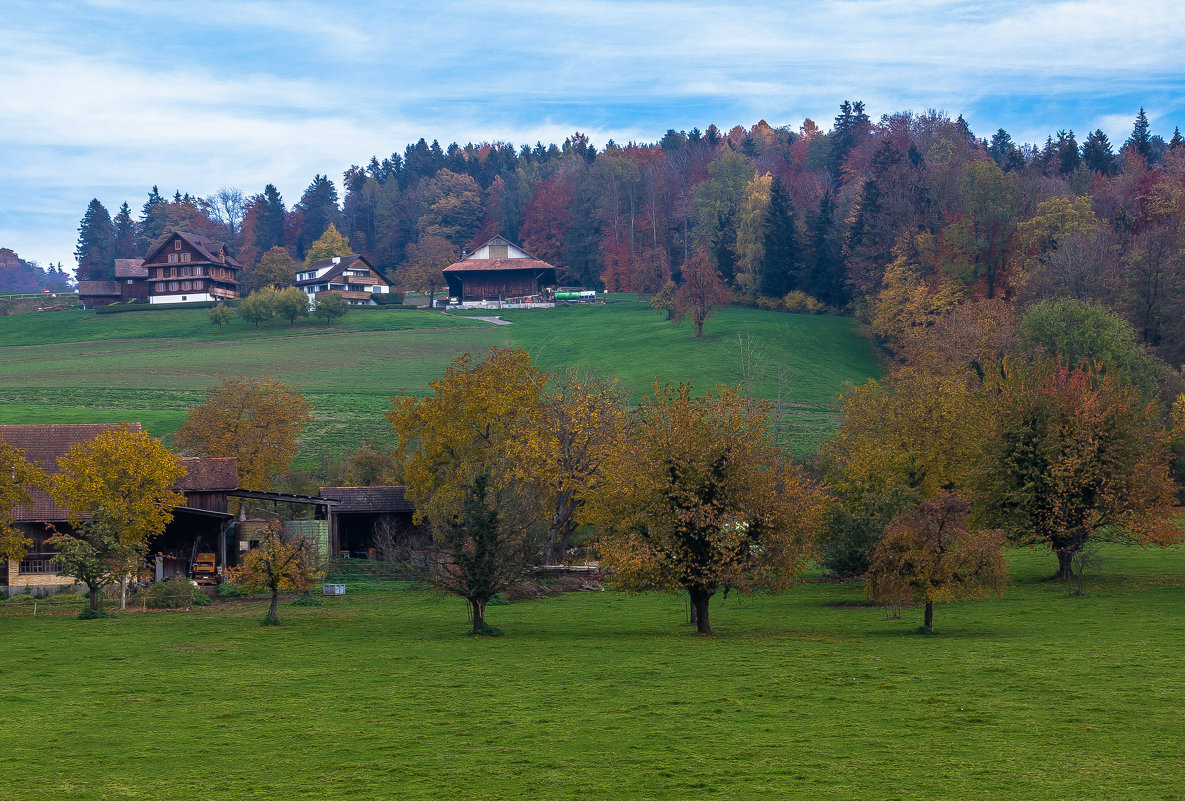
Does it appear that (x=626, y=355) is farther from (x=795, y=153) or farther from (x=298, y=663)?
(x=795, y=153)

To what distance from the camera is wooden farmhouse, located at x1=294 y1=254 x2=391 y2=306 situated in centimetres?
15111

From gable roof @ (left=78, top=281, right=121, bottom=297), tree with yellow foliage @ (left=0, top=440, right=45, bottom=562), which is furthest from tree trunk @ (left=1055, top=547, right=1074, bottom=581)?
gable roof @ (left=78, top=281, right=121, bottom=297)

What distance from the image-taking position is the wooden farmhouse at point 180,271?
477 feet

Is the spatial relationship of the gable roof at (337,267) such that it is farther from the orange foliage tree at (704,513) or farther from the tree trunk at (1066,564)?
the orange foliage tree at (704,513)

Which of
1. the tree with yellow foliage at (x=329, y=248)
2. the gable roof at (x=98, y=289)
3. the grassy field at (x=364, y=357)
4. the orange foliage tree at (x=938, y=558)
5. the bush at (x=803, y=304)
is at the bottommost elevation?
the orange foliage tree at (x=938, y=558)

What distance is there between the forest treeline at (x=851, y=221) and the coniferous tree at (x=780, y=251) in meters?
0.23

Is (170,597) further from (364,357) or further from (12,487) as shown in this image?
(364,357)

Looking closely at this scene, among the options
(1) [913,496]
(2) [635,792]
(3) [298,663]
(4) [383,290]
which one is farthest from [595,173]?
(2) [635,792]

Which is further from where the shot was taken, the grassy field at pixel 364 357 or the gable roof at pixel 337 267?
the gable roof at pixel 337 267

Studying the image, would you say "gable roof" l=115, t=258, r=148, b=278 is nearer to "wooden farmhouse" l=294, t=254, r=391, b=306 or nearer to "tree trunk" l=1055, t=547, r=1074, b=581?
"wooden farmhouse" l=294, t=254, r=391, b=306

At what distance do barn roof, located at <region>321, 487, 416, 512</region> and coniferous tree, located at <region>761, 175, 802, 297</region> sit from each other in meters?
74.0

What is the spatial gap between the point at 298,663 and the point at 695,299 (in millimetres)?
81897

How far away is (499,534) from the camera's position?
111ft

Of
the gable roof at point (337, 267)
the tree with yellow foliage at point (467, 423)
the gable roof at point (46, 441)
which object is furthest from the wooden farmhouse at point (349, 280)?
the gable roof at point (46, 441)
